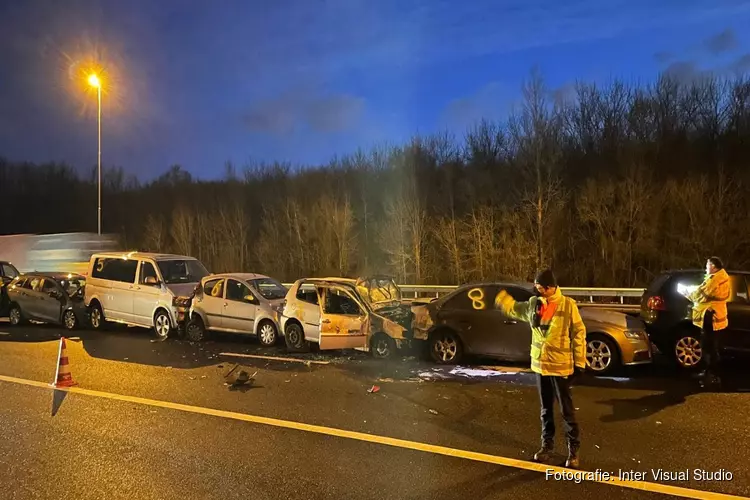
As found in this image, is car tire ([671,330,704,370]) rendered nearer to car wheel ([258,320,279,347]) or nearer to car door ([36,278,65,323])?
car wheel ([258,320,279,347])

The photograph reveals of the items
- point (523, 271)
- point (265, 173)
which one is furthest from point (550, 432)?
point (265, 173)

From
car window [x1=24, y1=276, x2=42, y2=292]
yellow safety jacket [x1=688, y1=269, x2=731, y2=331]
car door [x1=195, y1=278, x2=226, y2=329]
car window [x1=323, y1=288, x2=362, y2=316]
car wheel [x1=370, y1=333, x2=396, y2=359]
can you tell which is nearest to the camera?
yellow safety jacket [x1=688, y1=269, x2=731, y2=331]

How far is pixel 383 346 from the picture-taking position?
10242 millimetres

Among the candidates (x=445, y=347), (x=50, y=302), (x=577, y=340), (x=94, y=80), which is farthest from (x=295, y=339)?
(x=94, y=80)

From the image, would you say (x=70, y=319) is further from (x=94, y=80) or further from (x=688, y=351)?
(x=688, y=351)

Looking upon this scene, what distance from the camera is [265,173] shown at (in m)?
56.2

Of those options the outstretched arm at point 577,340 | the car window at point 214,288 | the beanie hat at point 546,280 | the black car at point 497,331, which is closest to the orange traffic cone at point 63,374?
the car window at point 214,288

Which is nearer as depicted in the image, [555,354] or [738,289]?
[555,354]

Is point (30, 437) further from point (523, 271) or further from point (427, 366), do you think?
point (523, 271)

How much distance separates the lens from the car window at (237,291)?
12.5 metres

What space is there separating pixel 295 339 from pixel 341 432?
5.35 meters

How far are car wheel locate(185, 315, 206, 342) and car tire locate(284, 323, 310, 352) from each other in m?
2.59

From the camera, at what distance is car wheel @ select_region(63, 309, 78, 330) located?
1519 cm

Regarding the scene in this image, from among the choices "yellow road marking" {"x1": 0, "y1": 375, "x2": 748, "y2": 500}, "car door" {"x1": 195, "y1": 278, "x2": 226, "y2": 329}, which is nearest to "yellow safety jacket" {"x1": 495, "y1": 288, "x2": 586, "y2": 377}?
"yellow road marking" {"x1": 0, "y1": 375, "x2": 748, "y2": 500}
